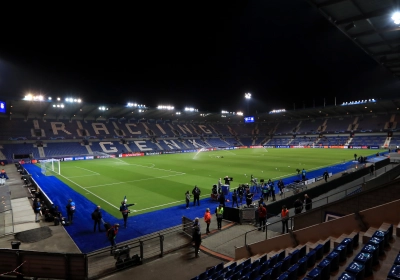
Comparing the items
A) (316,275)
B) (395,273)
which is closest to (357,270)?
(395,273)

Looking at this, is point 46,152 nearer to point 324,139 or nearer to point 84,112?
point 84,112

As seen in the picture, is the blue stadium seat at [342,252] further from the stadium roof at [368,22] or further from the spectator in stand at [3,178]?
the spectator in stand at [3,178]

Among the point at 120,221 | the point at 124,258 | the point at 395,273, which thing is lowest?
the point at 120,221

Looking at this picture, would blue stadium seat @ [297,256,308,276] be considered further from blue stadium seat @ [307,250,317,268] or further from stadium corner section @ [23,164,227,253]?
stadium corner section @ [23,164,227,253]

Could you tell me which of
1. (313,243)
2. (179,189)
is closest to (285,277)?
(313,243)

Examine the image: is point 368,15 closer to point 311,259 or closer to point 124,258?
point 311,259

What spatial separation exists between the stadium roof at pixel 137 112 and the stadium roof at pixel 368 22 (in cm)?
5997

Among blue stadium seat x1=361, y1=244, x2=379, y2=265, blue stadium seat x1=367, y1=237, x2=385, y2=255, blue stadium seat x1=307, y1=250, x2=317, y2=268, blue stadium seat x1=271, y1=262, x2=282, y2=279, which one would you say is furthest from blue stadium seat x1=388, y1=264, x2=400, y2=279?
blue stadium seat x1=271, y1=262, x2=282, y2=279

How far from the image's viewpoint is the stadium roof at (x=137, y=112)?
5860 centimetres

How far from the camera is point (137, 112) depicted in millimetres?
73438

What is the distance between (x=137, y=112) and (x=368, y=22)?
226 ft

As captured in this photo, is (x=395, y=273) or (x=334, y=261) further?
(x=334, y=261)

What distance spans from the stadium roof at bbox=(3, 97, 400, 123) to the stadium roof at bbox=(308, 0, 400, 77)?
60.0m

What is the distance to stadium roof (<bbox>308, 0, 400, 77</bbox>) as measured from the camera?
Result: 8297 millimetres
